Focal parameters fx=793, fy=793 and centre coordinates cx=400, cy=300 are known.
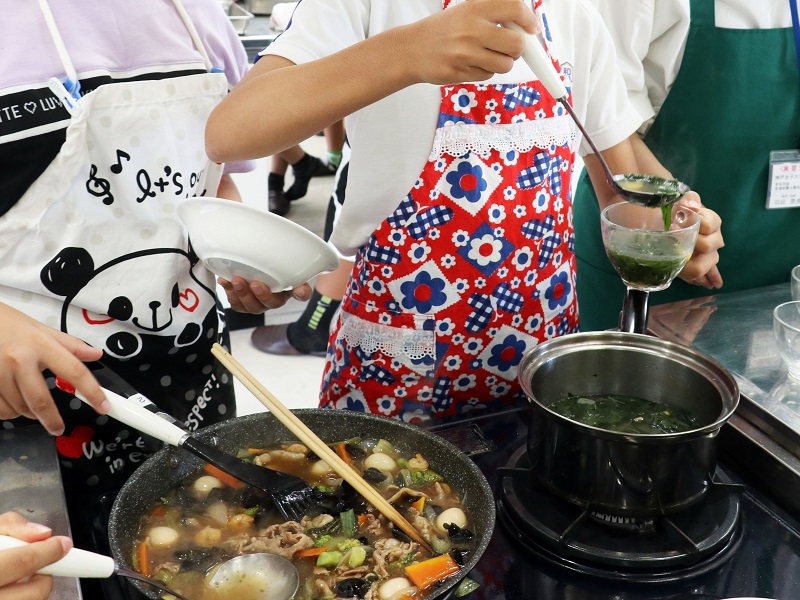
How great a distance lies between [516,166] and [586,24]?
348mm

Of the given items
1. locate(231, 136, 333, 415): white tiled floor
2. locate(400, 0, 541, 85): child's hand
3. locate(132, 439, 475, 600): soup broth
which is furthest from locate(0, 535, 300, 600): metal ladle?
locate(231, 136, 333, 415): white tiled floor

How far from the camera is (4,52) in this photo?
4.11 ft

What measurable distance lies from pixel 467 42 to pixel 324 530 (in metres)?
0.71

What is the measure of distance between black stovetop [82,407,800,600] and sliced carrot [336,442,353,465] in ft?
0.76

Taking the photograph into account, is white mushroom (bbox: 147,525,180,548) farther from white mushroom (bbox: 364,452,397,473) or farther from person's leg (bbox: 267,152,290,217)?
person's leg (bbox: 267,152,290,217)

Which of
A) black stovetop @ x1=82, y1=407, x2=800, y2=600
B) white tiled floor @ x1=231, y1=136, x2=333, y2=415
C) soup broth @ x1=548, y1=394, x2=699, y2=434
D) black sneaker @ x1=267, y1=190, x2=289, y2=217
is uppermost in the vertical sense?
soup broth @ x1=548, y1=394, x2=699, y2=434

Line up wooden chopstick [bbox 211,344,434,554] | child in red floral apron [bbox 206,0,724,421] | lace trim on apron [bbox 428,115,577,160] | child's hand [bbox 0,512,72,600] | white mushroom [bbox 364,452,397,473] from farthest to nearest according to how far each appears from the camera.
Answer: lace trim on apron [bbox 428,115,577,160] < child in red floral apron [bbox 206,0,724,421] < white mushroom [bbox 364,452,397,473] < wooden chopstick [bbox 211,344,434,554] < child's hand [bbox 0,512,72,600]

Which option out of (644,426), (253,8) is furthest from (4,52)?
(253,8)

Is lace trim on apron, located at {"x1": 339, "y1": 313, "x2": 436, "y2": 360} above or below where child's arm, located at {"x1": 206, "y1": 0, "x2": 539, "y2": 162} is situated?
below

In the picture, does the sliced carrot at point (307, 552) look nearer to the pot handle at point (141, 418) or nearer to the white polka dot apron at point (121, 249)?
the pot handle at point (141, 418)

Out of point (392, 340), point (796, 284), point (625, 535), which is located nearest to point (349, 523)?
point (625, 535)

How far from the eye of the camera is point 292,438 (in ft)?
4.19

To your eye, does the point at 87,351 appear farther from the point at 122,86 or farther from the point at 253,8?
the point at 253,8

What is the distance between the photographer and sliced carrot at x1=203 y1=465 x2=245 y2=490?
1.17 meters
